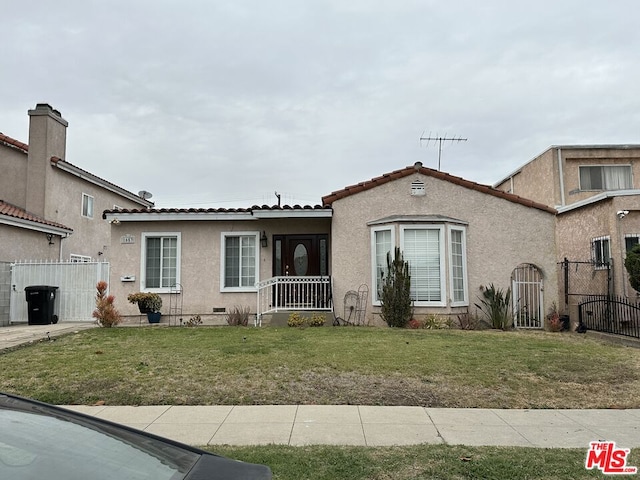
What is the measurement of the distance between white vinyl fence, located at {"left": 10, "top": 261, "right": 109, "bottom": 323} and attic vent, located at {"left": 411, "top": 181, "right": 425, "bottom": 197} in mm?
10163

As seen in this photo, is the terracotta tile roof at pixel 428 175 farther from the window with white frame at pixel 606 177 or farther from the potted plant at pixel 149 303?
the window with white frame at pixel 606 177

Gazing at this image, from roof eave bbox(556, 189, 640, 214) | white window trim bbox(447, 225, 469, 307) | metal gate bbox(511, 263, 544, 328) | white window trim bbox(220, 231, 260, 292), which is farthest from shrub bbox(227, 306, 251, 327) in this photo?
roof eave bbox(556, 189, 640, 214)

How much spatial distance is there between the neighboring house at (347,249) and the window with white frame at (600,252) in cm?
133

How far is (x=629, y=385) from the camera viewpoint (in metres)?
7.02

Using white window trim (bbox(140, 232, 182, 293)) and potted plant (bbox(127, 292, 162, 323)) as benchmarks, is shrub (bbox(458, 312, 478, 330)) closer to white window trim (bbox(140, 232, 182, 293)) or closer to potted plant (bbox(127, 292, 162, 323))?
white window trim (bbox(140, 232, 182, 293))

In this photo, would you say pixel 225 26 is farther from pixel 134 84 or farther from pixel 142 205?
pixel 142 205

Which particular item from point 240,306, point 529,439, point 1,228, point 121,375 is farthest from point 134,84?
point 529,439

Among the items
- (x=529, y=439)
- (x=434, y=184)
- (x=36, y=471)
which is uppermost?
(x=434, y=184)

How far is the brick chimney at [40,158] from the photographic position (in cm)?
1814

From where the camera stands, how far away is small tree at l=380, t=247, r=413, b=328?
12.7 m

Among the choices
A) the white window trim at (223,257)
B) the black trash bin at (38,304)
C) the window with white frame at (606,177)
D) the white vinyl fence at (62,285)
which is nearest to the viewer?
the black trash bin at (38,304)

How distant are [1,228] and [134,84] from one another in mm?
6378

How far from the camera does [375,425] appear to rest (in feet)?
17.5

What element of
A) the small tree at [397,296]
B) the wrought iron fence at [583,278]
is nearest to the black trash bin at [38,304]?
the small tree at [397,296]
